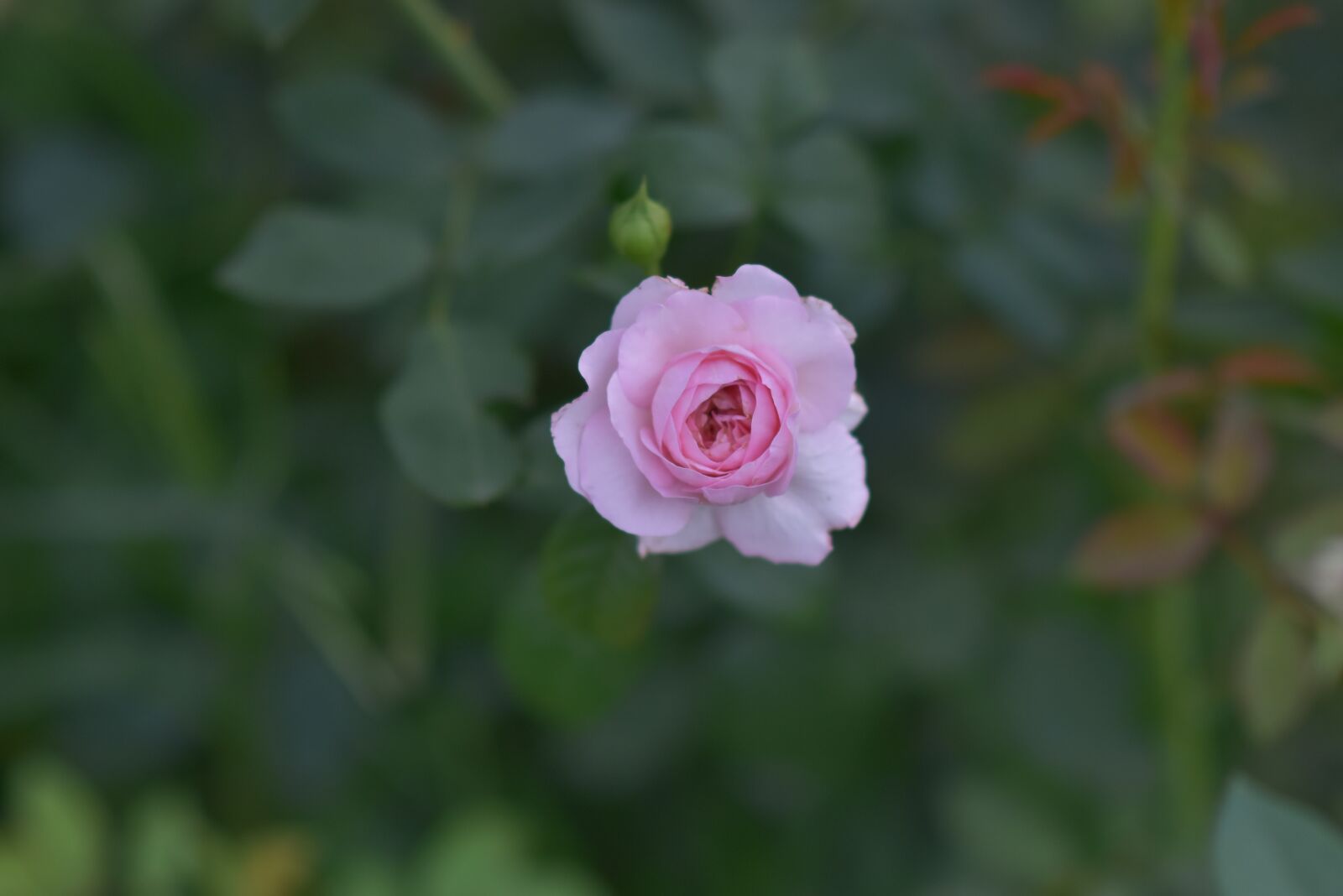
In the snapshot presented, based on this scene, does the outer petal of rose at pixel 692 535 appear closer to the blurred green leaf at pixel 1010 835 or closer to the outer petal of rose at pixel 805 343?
the outer petal of rose at pixel 805 343

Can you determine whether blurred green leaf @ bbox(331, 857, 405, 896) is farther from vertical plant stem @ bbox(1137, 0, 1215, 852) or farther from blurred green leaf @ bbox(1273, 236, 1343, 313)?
blurred green leaf @ bbox(1273, 236, 1343, 313)

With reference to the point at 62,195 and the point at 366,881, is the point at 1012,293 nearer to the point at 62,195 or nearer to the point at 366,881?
the point at 366,881

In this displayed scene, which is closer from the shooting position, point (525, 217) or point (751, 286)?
point (751, 286)

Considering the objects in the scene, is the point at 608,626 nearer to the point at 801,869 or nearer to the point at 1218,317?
the point at 1218,317

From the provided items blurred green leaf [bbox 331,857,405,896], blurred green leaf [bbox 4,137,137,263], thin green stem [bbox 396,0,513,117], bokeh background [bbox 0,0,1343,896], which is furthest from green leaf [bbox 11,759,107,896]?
thin green stem [bbox 396,0,513,117]

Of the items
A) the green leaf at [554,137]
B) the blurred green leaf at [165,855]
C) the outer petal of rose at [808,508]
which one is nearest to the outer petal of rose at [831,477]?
the outer petal of rose at [808,508]

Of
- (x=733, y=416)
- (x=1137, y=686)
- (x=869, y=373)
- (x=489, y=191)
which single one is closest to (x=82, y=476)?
(x=489, y=191)

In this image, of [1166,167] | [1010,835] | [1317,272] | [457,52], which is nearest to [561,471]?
[457,52]
